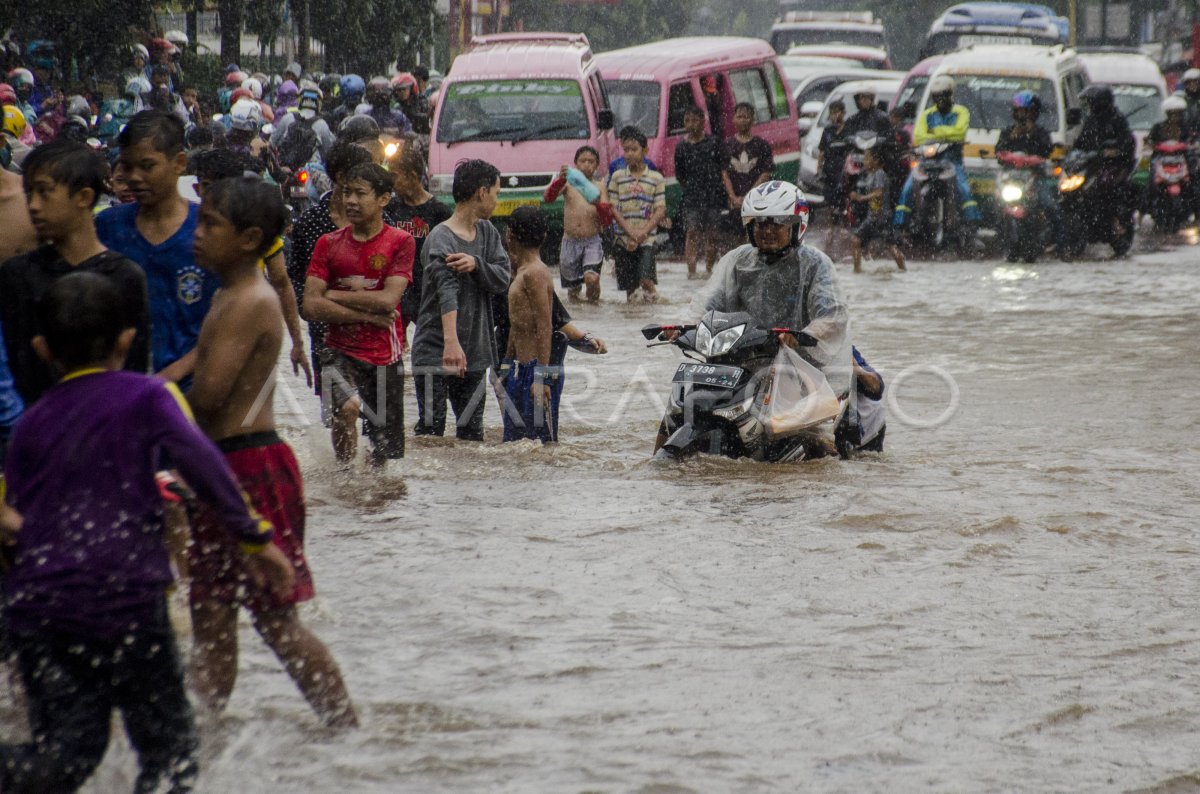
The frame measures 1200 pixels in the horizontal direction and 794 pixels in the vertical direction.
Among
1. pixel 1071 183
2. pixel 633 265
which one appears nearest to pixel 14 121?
pixel 633 265

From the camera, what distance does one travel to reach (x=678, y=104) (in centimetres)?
1964

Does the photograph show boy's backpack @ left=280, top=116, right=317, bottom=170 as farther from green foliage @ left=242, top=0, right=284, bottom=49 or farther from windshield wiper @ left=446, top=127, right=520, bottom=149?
green foliage @ left=242, top=0, right=284, bottom=49

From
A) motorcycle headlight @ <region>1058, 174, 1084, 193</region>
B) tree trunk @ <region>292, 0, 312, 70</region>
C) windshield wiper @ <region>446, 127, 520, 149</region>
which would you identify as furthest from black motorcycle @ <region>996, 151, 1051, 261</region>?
tree trunk @ <region>292, 0, 312, 70</region>

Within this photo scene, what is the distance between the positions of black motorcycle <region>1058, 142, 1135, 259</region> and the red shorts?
1583cm

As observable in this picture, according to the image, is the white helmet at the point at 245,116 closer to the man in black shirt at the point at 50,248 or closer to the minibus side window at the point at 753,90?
the minibus side window at the point at 753,90

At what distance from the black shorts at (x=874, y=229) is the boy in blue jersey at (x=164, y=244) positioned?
1385 centimetres

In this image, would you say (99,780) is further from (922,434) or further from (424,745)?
(922,434)

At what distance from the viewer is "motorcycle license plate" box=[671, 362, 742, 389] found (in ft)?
26.0

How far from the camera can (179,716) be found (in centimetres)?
380

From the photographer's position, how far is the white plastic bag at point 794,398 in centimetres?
783

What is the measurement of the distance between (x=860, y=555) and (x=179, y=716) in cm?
370

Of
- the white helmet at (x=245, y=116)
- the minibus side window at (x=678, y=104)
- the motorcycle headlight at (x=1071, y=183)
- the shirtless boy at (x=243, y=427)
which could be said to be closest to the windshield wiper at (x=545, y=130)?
the minibus side window at (x=678, y=104)

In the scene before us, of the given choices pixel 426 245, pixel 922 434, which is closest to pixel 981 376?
pixel 922 434

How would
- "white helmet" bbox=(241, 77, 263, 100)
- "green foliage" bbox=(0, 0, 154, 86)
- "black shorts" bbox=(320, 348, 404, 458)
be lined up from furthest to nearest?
1. "green foliage" bbox=(0, 0, 154, 86)
2. "white helmet" bbox=(241, 77, 263, 100)
3. "black shorts" bbox=(320, 348, 404, 458)
